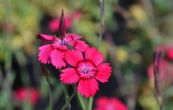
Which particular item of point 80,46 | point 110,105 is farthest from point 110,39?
point 80,46

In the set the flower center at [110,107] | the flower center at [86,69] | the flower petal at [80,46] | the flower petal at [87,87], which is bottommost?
the flower center at [110,107]

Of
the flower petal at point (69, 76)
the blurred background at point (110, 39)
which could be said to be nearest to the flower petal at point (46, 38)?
the flower petal at point (69, 76)

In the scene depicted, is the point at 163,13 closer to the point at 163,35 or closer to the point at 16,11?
the point at 163,35

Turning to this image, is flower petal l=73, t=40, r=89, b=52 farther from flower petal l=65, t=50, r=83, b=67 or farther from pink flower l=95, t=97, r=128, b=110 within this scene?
pink flower l=95, t=97, r=128, b=110

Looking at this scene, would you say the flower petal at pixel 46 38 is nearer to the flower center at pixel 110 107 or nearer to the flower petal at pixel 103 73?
the flower petal at pixel 103 73

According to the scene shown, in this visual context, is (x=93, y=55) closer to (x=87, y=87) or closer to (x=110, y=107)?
(x=87, y=87)

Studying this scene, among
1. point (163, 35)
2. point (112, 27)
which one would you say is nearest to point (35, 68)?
point (112, 27)
